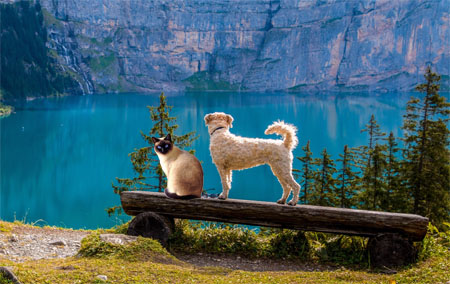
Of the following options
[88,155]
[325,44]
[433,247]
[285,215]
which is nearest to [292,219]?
[285,215]

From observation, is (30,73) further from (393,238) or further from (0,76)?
(393,238)

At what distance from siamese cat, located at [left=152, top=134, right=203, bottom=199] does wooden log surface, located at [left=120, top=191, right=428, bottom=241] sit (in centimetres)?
17

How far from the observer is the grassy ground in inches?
200

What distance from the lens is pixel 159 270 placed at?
18.1ft

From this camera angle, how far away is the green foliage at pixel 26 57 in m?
118

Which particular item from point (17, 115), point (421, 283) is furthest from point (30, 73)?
point (421, 283)

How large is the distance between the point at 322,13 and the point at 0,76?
479 ft

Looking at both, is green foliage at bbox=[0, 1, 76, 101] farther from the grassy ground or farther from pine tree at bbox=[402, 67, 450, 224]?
the grassy ground

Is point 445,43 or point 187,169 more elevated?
point 445,43

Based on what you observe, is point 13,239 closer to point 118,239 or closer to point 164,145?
point 118,239

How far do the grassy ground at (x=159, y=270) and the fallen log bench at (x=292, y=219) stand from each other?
37 cm

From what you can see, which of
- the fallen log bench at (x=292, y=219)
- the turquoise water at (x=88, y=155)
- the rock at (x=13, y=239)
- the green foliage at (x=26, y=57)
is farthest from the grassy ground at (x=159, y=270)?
the green foliage at (x=26, y=57)

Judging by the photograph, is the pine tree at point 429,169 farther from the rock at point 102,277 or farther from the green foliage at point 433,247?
the rock at point 102,277

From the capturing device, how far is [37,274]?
Result: 487 centimetres
